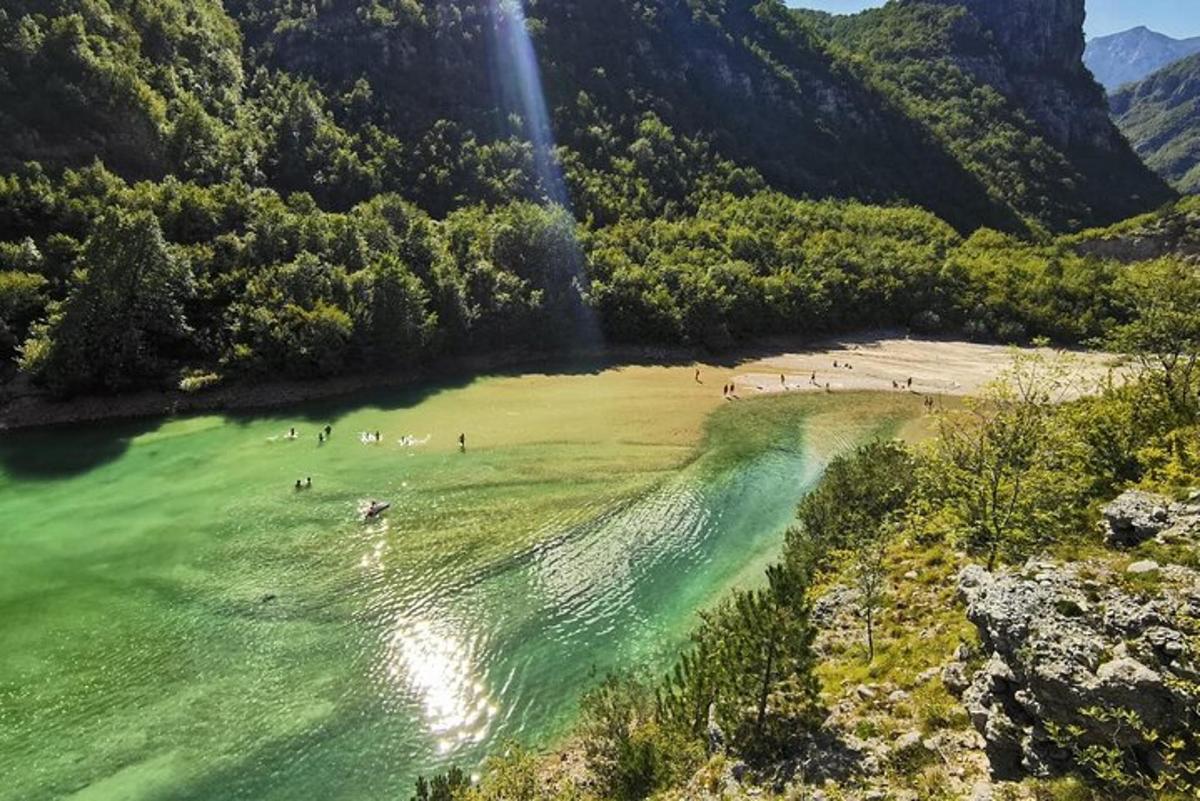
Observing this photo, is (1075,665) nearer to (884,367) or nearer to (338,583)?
(338,583)

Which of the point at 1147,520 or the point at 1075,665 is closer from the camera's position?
the point at 1075,665

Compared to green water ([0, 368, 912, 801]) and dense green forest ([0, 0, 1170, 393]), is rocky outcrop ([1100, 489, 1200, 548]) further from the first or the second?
dense green forest ([0, 0, 1170, 393])

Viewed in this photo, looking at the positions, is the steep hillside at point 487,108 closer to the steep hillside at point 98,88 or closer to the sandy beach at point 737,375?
the steep hillside at point 98,88

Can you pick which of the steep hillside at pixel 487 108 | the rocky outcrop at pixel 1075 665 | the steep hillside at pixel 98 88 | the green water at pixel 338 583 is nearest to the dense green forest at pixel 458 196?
the steep hillside at pixel 98 88

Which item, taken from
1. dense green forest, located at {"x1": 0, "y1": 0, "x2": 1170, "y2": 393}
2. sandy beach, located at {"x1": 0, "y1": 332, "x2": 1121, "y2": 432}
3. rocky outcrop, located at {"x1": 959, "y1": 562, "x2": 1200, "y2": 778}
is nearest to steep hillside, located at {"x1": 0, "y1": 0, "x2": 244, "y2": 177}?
dense green forest, located at {"x1": 0, "y1": 0, "x2": 1170, "y2": 393}

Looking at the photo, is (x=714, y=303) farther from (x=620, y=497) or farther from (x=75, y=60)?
(x=75, y=60)

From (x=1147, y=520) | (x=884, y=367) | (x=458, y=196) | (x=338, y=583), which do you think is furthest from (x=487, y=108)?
(x=1147, y=520)
